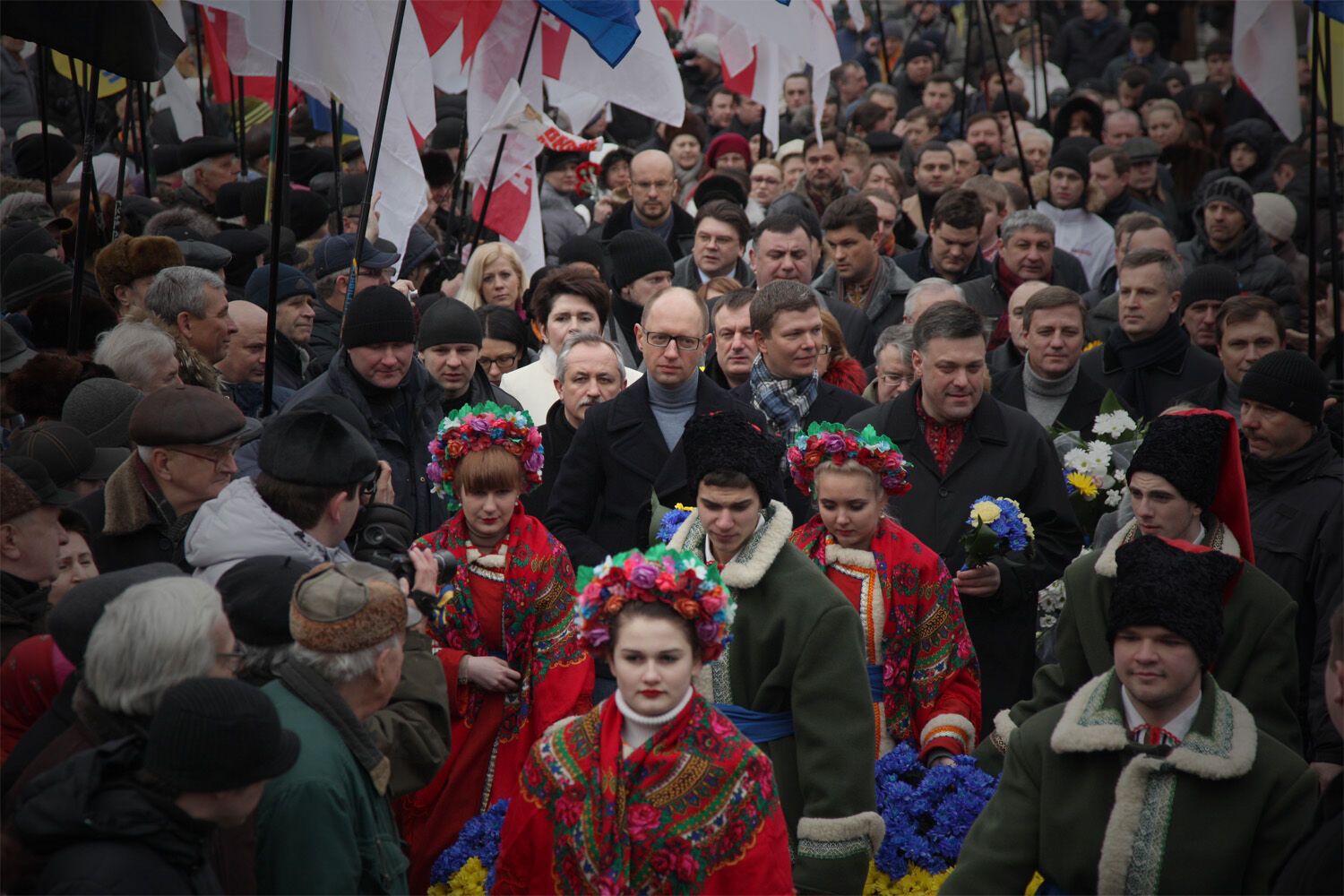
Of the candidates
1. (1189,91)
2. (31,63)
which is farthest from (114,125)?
(1189,91)

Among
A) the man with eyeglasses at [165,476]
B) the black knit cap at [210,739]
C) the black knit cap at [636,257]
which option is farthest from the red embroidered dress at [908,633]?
the black knit cap at [636,257]

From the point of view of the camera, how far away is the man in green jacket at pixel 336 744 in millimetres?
3543

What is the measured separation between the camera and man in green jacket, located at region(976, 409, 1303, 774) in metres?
4.61

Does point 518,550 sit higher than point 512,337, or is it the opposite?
point 512,337

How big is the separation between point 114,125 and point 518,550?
9207mm

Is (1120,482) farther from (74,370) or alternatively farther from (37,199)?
(37,199)

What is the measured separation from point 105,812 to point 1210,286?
7263 millimetres

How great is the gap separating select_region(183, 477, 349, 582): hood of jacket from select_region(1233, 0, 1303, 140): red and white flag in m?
6.80

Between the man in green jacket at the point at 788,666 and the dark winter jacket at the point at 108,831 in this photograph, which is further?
the man in green jacket at the point at 788,666

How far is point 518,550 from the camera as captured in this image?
219 inches

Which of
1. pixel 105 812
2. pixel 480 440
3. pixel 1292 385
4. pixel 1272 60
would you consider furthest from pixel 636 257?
pixel 105 812

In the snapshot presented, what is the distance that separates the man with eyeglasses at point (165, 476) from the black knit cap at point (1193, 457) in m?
2.90

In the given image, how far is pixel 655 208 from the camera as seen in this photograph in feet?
35.7

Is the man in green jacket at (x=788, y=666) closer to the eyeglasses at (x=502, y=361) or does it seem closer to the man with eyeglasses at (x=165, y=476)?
the man with eyeglasses at (x=165, y=476)
